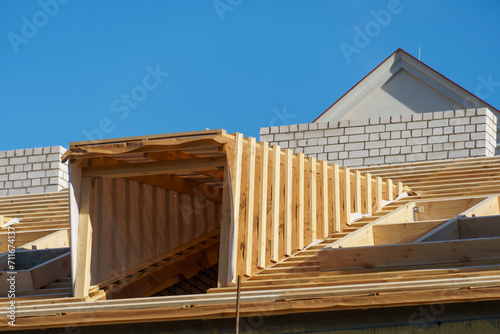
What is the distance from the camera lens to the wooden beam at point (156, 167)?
27.2 ft

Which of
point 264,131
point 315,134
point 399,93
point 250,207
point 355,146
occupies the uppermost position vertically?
point 399,93

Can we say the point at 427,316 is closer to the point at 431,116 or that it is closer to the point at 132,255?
the point at 132,255

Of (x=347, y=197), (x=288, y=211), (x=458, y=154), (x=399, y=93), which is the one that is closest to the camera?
(x=288, y=211)

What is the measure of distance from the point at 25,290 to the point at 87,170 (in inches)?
60.6

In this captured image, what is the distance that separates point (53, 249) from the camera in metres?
9.68

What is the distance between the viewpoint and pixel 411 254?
752 centimetres

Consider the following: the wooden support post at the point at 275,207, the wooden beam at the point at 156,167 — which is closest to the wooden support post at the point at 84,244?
the wooden beam at the point at 156,167

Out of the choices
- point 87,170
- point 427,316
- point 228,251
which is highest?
point 87,170

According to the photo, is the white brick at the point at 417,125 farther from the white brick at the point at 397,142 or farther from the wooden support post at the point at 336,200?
the wooden support post at the point at 336,200

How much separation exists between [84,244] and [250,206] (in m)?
1.79

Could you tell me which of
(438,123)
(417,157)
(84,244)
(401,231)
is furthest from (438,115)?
(84,244)

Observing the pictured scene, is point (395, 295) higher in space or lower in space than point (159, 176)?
lower

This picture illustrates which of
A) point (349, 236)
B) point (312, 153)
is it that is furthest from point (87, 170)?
point (312, 153)

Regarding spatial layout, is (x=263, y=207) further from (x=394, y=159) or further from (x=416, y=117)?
(x=416, y=117)
